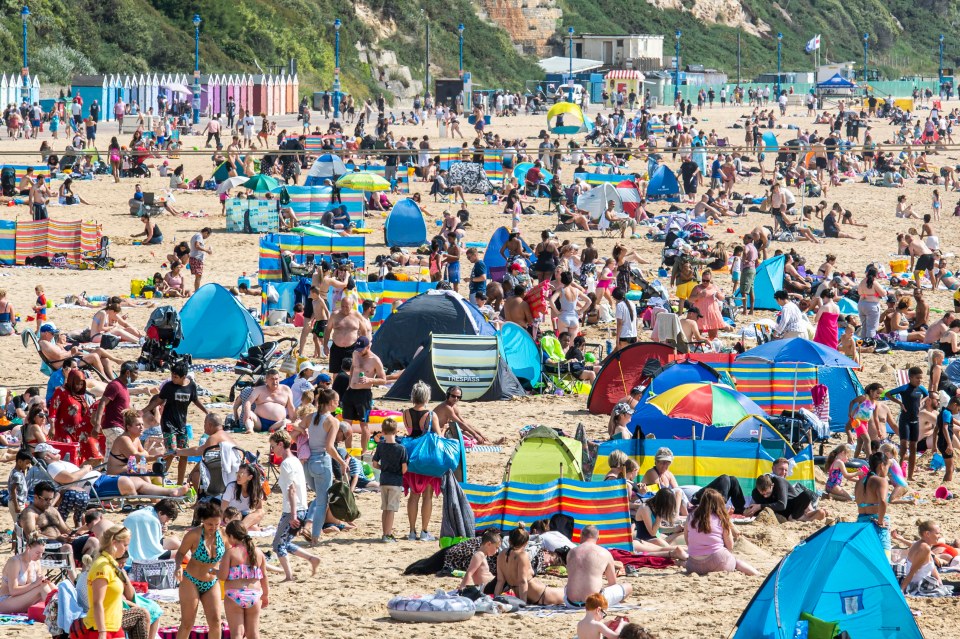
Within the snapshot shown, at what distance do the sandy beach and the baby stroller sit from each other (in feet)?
1.76

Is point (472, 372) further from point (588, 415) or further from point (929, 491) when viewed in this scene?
point (929, 491)

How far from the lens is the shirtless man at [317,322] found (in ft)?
56.0

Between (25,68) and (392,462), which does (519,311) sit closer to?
Answer: (392,462)

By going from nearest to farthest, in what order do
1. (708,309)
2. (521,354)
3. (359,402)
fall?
(359,402) → (521,354) → (708,309)

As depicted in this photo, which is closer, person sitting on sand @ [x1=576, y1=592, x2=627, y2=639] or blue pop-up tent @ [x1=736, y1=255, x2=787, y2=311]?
person sitting on sand @ [x1=576, y1=592, x2=627, y2=639]

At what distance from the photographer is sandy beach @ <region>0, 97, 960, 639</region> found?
29.8ft

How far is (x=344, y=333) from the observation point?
15.8m

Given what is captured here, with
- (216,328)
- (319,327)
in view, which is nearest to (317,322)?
(319,327)

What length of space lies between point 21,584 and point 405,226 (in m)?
17.3

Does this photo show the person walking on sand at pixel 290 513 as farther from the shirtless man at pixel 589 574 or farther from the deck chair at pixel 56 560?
the shirtless man at pixel 589 574

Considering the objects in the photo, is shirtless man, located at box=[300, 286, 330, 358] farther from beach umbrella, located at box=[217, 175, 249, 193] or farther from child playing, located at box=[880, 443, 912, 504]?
beach umbrella, located at box=[217, 175, 249, 193]

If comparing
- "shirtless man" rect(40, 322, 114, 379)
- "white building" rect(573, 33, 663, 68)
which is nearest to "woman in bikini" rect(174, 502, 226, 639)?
"shirtless man" rect(40, 322, 114, 379)

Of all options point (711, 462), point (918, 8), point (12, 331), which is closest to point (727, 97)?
point (918, 8)

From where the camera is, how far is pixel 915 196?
119 feet
